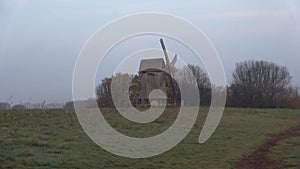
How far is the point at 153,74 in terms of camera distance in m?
46.9

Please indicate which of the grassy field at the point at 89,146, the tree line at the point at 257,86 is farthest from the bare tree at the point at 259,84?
the grassy field at the point at 89,146

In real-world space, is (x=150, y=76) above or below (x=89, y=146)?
above

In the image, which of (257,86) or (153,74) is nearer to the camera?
(153,74)

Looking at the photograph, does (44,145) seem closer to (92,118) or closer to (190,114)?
(92,118)

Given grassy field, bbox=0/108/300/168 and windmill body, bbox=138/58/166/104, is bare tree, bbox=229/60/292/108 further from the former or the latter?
grassy field, bbox=0/108/300/168

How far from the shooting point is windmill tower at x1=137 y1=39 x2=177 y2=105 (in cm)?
4399

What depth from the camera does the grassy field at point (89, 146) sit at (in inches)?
527

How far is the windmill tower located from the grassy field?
1683cm

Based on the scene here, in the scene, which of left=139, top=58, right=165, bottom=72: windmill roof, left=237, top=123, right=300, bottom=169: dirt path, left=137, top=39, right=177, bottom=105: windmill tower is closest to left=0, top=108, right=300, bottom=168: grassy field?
left=237, top=123, right=300, bottom=169: dirt path

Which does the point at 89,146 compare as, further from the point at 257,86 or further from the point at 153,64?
the point at 257,86

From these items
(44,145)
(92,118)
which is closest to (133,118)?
(92,118)

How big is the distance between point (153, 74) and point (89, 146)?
3081 cm

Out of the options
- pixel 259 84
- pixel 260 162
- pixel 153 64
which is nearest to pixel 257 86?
pixel 259 84

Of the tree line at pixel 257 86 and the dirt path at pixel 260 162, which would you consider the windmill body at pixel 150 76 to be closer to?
the tree line at pixel 257 86
